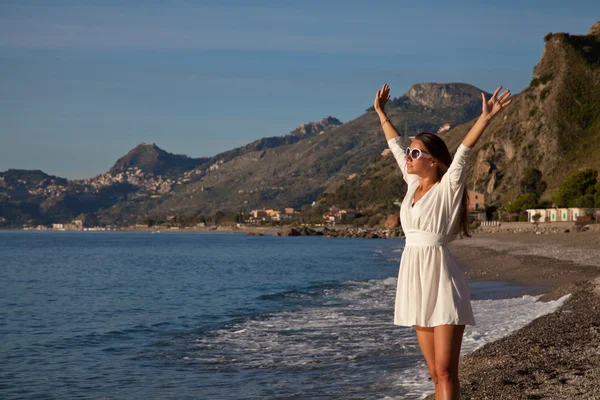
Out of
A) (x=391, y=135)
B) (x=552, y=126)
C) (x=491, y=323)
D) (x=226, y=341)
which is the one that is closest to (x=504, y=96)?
(x=391, y=135)

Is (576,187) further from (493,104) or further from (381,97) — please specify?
(493,104)

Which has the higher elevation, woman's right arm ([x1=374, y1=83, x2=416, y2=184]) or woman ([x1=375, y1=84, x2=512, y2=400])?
woman's right arm ([x1=374, y1=83, x2=416, y2=184])

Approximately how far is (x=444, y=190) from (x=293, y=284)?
29440mm

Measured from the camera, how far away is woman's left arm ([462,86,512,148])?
4746 mm

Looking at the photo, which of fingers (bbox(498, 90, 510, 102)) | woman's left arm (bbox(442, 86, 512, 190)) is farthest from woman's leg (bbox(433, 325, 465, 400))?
fingers (bbox(498, 90, 510, 102))

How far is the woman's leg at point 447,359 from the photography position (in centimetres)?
466

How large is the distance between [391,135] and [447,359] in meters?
1.75

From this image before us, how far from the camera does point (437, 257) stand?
4801 millimetres

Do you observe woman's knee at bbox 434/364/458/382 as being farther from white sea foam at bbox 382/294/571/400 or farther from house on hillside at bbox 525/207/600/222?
house on hillside at bbox 525/207/600/222

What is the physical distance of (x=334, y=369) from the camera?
37.9 feet

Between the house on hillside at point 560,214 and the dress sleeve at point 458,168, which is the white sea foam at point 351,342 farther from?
the house on hillside at point 560,214

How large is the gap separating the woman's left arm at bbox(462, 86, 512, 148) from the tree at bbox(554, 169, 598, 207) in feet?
251

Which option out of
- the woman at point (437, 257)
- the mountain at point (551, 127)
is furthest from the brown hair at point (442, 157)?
the mountain at point (551, 127)

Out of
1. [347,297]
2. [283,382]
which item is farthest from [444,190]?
[347,297]
